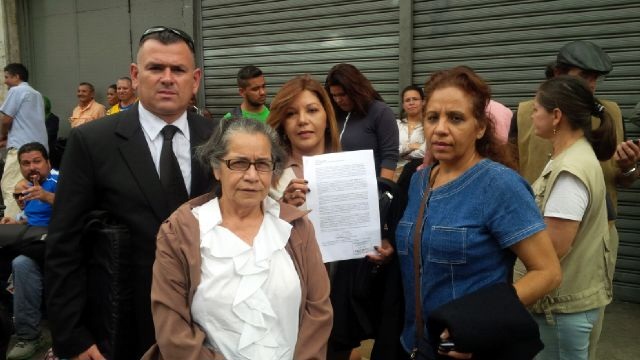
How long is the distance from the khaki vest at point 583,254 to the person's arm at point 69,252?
6.66 feet

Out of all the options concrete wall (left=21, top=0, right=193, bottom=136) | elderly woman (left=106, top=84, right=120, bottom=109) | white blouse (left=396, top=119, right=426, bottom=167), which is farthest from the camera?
elderly woman (left=106, top=84, right=120, bottom=109)

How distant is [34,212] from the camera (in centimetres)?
478

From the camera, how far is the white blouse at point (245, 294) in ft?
6.46

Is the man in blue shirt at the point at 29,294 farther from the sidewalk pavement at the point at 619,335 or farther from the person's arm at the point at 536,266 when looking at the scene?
the person's arm at the point at 536,266

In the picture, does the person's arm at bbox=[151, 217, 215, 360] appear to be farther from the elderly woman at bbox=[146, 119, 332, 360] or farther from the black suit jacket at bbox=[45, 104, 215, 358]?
the black suit jacket at bbox=[45, 104, 215, 358]

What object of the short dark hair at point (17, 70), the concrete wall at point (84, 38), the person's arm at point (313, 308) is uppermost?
the concrete wall at point (84, 38)

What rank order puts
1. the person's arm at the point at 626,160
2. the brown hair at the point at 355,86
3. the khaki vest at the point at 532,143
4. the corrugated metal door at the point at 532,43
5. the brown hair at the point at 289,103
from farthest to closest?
the corrugated metal door at the point at 532,43
the brown hair at the point at 355,86
the khaki vest at the point at 532,143
the person's arm at the point at 626,160
the brown hair at the point at 289,103

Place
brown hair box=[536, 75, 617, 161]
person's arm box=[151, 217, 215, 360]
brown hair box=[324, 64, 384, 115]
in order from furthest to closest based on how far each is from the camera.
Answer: brown hair box=[324, 64, 384, 115]
brown hair box=[536, 75, 617, 161]
person's arm box=[151, 217, 215, 360]

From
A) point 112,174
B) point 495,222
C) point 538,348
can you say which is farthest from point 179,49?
point 538,348

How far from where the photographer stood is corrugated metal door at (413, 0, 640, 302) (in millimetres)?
5438

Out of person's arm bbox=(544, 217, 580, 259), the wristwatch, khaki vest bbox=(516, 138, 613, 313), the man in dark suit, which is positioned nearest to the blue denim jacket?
person's arm bbox=(544, 217, 580, 259)

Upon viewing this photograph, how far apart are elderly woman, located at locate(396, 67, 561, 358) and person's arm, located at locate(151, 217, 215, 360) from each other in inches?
33.9

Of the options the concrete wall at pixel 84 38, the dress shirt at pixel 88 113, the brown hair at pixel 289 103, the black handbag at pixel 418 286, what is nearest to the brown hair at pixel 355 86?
the brown hair at pixel 289 103

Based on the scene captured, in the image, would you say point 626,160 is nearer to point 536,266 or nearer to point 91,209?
point 536,266
